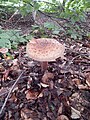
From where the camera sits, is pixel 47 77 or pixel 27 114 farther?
pixel 47 77

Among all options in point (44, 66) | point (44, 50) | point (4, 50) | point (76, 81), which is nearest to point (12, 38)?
point (4, 50)

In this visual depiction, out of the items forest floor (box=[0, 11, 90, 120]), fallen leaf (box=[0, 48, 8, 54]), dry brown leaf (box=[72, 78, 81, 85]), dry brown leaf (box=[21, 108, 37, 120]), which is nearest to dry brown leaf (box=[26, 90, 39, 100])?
forest floor (box=[0, 11, 90, 120])

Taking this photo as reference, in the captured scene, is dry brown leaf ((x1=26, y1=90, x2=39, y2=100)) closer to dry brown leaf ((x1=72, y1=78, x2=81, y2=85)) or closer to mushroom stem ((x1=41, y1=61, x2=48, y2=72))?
mushroom stem ((x1=41, y1=61, x2=48, y2=72))

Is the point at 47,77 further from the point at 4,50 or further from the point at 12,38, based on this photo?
the point at 12,38

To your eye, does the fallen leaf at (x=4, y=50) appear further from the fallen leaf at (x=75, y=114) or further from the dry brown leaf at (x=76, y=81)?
the fallen leaf at (x=75, y=114)

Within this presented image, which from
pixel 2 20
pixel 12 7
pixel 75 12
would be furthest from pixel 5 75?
pixel 12 7

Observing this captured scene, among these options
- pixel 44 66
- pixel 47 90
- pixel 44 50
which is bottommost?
pixel 47 90

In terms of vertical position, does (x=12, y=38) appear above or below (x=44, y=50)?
below

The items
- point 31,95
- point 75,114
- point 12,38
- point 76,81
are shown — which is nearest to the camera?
point 75,114

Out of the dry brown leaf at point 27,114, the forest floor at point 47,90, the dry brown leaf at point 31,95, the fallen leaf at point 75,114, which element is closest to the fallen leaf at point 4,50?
the forest floor at point 47,90
